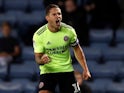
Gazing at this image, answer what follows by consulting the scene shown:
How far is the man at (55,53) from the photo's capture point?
621 centimetres

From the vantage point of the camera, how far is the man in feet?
20.4

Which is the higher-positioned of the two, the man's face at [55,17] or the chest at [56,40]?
the man's face at [55,17]

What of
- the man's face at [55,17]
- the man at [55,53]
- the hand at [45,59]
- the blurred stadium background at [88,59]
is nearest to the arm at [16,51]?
the blurred stadium background at [88,59]

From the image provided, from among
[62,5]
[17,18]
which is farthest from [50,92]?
[17,18]

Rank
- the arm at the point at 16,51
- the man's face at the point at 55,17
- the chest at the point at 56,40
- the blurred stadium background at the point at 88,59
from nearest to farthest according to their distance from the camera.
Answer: the man's face at the point at 55,17 → the chest at the point at 56,40 → the blurred stadium background at the point at 88,59 → the arm at the point at 16,51

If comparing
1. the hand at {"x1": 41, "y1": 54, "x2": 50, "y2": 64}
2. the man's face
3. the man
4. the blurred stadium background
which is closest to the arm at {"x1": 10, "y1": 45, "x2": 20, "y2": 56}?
the blurred stadium background

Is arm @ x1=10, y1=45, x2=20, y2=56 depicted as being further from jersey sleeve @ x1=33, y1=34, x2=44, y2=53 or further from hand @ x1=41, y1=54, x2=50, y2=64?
hand @ x1=41, y1=54, x2=50, y2=64

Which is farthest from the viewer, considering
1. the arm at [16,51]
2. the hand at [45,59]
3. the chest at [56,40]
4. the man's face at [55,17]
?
the arm at [16,51]

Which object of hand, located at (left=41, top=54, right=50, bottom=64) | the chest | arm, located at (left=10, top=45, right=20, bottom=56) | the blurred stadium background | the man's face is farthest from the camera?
arm, located at (left=10, top=45, right=20, bottom=56)

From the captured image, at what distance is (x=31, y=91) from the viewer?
8.71m

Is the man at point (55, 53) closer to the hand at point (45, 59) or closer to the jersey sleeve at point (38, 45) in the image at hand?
the jersey sleeve at point (38, 45)

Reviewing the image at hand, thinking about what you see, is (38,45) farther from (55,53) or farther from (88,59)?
(88,59)

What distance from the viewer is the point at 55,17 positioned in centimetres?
612

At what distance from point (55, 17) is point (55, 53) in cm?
44
